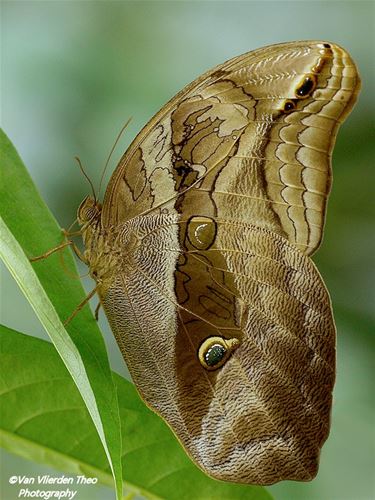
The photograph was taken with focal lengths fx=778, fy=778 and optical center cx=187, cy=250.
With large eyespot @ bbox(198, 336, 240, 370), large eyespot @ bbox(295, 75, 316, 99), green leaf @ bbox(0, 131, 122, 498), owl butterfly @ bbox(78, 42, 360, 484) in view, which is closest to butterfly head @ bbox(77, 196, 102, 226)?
owl butterfly @ bbox(78, 42, 360, 484)

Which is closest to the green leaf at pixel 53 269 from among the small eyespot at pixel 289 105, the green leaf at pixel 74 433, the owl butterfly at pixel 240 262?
the green leaf at pixel 74 433

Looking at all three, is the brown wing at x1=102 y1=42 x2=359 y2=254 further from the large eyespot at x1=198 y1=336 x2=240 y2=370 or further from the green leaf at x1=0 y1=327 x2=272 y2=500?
Answer: the green leaf at x1=0 y1=327 x2=272 y2=500

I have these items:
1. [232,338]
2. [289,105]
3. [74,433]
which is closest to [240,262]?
[232,338]

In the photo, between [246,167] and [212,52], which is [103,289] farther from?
[212,52]

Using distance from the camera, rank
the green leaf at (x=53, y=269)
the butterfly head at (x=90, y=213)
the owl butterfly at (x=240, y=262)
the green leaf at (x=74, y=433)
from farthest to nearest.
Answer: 1. the butterfly head at (x=90, y=213)
2. the owl butterfly at (x=240, y=262)
3. the green leaf at (x=74, y=433)
4. the green leaf at (x=53, y=269)

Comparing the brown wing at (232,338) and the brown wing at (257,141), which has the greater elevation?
the brown wing at (257,141)

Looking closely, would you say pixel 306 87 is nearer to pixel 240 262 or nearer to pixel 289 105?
pixel 289 105

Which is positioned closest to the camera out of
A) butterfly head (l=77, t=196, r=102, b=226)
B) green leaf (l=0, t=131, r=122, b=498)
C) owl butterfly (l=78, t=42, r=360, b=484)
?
green leaf (l=0, t=131, r=122, b=498)

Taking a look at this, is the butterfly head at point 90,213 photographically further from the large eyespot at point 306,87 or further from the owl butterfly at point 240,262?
the large eyespot at point 306,87
